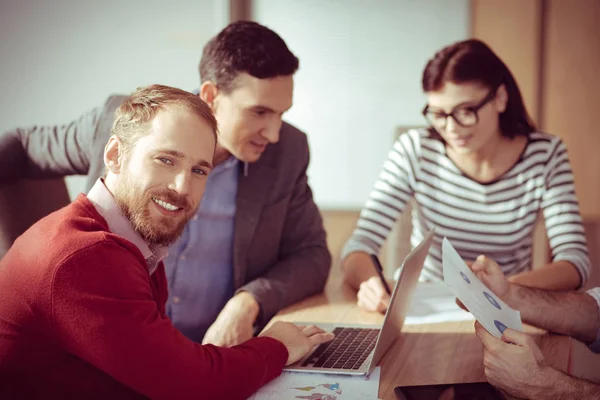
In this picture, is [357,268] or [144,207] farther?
[357,268]

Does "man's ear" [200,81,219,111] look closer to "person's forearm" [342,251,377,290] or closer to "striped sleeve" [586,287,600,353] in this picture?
"person's forearm" [342,251,377,290]

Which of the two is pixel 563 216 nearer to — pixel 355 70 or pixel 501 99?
pixel 501 99

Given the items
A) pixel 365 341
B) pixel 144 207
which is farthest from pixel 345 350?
pixel 144 207

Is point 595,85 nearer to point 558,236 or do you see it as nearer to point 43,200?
point 558,236

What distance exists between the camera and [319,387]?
130 centimetres

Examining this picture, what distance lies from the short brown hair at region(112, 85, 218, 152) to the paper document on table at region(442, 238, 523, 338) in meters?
0.50

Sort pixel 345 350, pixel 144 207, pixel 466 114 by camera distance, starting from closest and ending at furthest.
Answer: pixel 144 207 → pixel 345 350 → pixel 466 114

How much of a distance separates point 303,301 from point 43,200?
29.9 inches

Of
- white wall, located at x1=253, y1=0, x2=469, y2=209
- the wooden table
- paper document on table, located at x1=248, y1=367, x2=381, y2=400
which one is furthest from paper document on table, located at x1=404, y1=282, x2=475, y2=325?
white wall, located at x1=253, y1=0, x2=469, y2=209

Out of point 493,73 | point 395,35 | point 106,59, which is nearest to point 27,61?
point 106,59

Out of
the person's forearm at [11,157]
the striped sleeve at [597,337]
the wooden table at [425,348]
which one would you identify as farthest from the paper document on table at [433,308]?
the person's forearm at [11,157]

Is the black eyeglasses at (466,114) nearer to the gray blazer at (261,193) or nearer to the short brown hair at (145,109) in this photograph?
the gray blazer at (261,193)

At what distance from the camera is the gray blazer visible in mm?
1980

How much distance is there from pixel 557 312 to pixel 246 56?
1.05 m
